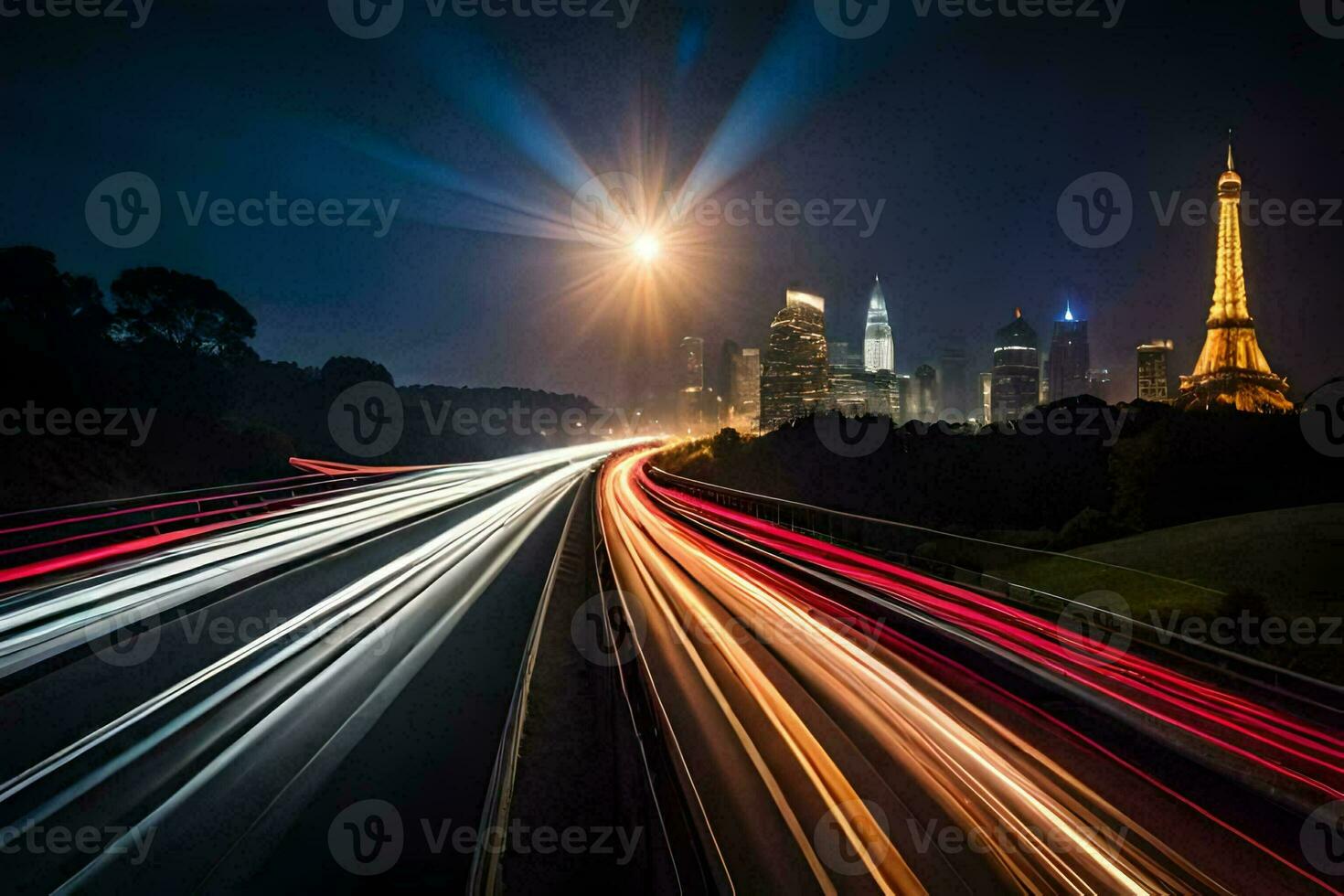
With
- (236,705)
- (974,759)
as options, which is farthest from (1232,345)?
(236,705)

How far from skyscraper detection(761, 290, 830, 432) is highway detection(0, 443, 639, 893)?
5803 inches

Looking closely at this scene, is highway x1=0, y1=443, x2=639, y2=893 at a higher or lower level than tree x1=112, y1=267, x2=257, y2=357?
lower

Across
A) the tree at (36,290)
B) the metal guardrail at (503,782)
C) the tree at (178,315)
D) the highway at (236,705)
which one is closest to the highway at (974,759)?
the metal guardrail at (503,782)

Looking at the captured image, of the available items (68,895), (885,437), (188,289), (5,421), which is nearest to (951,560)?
(68,895)

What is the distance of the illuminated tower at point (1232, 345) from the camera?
63031 mm

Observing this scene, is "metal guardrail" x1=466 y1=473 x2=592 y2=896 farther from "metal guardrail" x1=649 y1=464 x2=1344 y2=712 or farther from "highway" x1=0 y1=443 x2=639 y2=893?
"metal guardrail" x1=649 y1=464 x2=1344 y2=712

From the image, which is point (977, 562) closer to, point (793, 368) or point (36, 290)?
point (36, 290)

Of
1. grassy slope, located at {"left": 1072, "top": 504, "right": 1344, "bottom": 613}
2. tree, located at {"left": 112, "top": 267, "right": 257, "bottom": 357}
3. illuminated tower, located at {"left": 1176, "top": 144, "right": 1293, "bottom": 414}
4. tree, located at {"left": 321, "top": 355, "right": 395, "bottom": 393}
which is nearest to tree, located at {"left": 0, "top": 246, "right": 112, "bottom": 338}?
tree, located at {"left": 112, "top": 267, "right": 257, "bottom": 357}

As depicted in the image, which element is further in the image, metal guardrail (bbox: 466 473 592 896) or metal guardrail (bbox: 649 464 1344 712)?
metal guardrail (bbox: 649 464 1344 712)

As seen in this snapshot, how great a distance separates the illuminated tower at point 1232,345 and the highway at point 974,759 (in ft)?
239

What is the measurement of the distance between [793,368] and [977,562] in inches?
5988

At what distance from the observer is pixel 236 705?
703 centimetres

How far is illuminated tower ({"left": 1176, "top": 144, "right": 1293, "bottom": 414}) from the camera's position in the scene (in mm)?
63031

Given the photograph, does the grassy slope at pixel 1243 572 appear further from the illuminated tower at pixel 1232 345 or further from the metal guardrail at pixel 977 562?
the illuminated tower at pixel 1232 345
